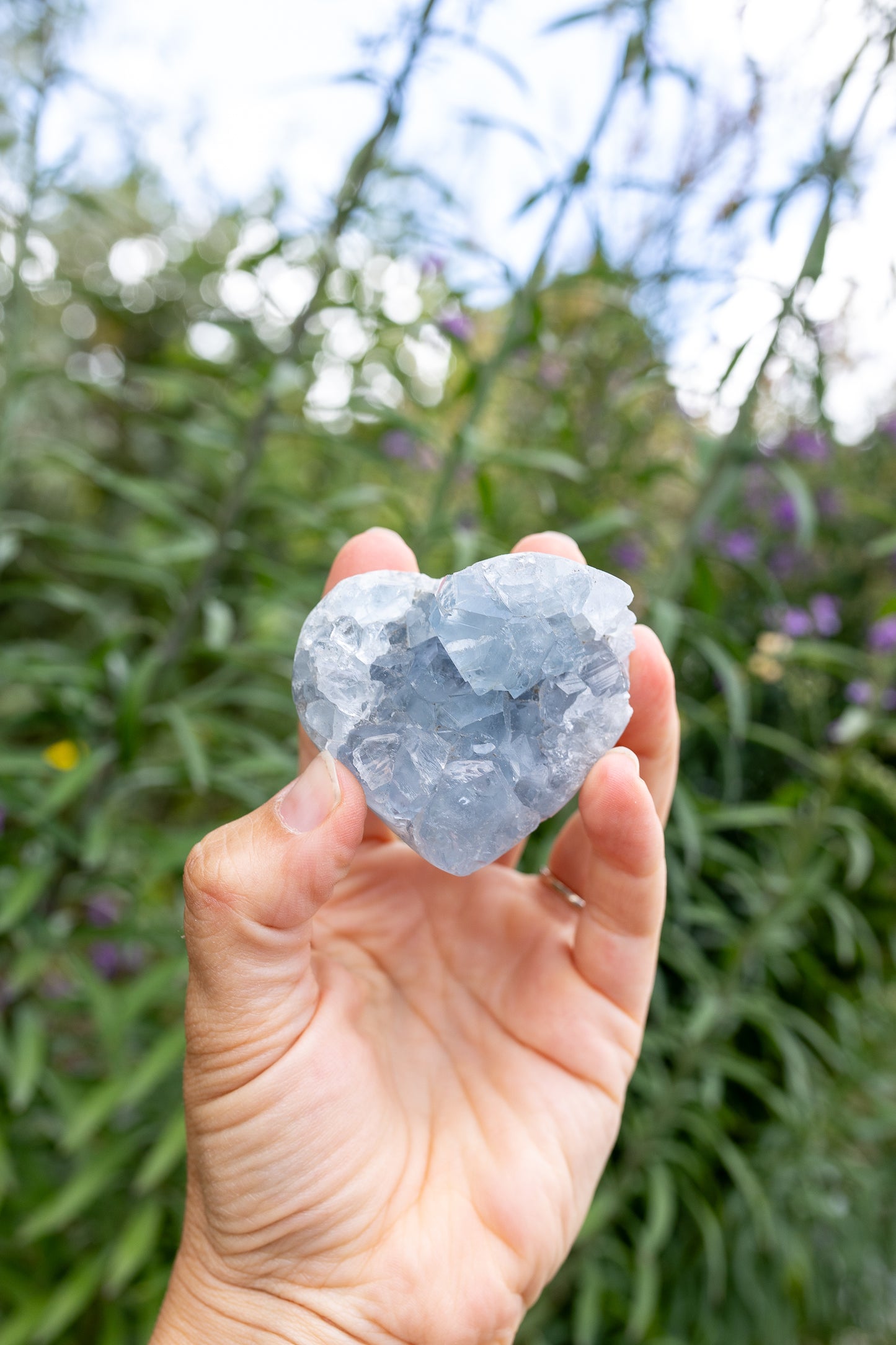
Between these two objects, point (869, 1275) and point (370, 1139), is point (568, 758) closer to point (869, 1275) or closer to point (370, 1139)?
point (370, 1139)

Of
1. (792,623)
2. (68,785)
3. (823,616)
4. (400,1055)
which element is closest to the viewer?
(400,1055)

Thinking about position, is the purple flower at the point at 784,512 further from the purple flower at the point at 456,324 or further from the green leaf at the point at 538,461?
the green leaf at the point at 538,461

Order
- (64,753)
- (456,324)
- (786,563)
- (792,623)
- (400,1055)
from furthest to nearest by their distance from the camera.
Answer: (786,563) < (64,753) < (792,623) < (456,324) < (400,1055)

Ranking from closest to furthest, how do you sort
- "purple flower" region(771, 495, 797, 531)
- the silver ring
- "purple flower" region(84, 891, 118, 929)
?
the silver ring, "purple flower" region(84, 891, 118, 929), "purple flower" region(771, 495, 797, 531)

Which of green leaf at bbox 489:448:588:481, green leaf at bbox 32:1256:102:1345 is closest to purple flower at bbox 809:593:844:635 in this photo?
green leaf at bbox 489:448:588:481

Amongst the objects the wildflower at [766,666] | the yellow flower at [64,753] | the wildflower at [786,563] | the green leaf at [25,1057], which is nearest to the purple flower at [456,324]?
the wildflower at [766,666]

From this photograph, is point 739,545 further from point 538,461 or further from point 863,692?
point 538,461

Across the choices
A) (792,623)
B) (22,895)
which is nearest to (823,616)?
(792,623)

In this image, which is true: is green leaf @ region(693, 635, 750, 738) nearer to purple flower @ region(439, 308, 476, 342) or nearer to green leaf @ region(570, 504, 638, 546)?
green leaf @ region(570, 504, 638, 546)
